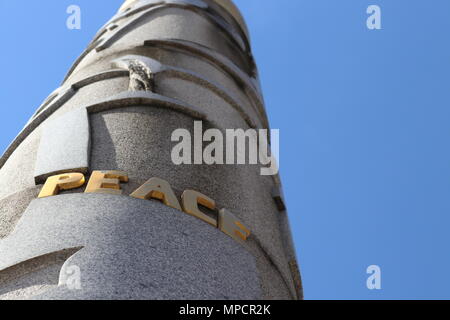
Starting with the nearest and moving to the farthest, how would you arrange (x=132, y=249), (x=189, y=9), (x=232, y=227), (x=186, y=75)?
(x=132, y=249), (x=232, y=227), (x=186, y=75), (x=189, y=9)

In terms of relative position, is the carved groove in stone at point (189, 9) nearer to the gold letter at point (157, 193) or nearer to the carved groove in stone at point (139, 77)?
the carved groove in stone at point (139, 77)

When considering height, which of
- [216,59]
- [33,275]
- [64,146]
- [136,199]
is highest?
[216,59]

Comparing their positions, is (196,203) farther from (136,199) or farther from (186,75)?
(186,75)

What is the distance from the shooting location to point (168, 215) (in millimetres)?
3633

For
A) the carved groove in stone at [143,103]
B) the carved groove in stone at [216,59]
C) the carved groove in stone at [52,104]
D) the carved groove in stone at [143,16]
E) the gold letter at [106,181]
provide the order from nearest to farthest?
the gold letter at [106,181] → the carved groove in stone at [143,103] → the carved groove in stone at [52,104] → the carved groove in stone at [216,59] → the carved groove in stone at [143,16]

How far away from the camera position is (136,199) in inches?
145

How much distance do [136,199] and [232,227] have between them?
632 mm

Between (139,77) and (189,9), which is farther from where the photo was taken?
(189,9)

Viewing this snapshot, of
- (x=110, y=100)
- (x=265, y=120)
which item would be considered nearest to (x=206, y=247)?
(x=110, y=100)

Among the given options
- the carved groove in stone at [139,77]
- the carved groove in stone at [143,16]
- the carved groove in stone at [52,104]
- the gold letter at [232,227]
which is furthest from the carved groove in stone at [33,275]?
the carved groove in stone at [143,16]

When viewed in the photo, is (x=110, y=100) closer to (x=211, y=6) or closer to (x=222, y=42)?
(x=222, y=42)

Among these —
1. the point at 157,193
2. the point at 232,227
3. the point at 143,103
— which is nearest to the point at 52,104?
the point at 143,103

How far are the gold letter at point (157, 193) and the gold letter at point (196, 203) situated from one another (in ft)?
0.21

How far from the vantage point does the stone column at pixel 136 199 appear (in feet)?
10.2
